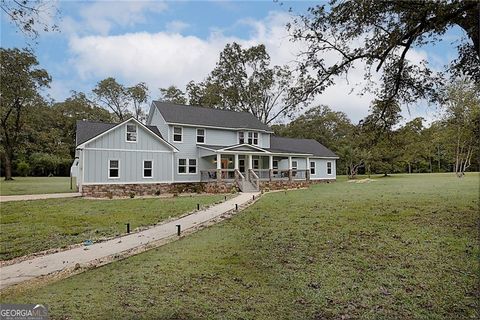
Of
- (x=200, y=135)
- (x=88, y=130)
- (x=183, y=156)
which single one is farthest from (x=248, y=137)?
(x=88, y=130)

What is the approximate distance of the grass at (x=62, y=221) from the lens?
7930 millimetres

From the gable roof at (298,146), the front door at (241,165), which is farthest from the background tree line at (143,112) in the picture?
the front door at (241,165)

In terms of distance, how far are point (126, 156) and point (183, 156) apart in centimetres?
488

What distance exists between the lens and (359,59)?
7.97 m

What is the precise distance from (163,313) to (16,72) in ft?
122

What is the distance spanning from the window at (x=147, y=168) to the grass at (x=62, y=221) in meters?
6.78

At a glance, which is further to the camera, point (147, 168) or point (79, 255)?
point (147, 168)

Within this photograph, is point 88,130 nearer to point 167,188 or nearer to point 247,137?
point 167,188

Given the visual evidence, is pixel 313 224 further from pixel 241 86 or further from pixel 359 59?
pixel 241 86

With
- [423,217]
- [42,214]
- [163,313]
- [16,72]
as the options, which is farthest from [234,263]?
[16,72]

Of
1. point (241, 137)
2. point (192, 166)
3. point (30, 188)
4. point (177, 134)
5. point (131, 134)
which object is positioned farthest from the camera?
point (241, 137)

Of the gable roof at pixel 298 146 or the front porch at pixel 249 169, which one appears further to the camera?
the gable roof at pixel 298 146

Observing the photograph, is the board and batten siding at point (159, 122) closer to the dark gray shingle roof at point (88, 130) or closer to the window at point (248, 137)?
the dark gray shingle roof at point (88, 130)

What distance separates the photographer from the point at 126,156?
2067 cm
